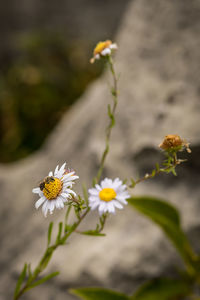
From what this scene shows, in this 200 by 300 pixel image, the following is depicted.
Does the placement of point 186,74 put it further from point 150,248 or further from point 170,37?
point 150,248

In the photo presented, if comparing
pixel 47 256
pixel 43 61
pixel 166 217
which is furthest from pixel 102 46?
pixel 43 61

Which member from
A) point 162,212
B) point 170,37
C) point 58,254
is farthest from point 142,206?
point 170,37

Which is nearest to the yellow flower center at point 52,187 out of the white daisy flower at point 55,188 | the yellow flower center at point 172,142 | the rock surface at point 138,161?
the white daisy flower at point 55,188

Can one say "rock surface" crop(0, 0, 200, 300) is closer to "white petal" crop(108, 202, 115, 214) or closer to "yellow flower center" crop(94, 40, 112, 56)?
"yellow flower center" crop(94, 40, 112, 56)

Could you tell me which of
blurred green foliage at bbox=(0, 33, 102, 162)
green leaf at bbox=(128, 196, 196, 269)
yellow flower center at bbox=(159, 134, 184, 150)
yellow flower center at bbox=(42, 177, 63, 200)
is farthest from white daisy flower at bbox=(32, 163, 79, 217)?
blurred green foliage at bbox=(0, 33, 102, 162)

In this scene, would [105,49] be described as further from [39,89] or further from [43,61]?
[43,61]
